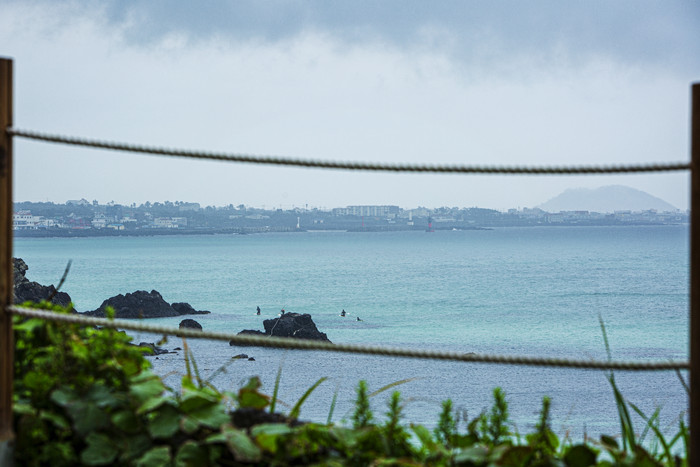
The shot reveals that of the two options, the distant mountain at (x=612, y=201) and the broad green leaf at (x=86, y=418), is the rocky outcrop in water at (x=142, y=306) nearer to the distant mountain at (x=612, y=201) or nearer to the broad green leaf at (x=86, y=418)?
the broad green leaf at (x=86, y=418)

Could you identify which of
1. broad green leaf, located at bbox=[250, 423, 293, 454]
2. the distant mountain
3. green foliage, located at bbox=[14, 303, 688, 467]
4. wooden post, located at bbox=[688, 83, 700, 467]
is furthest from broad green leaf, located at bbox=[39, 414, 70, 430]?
the distant mountain

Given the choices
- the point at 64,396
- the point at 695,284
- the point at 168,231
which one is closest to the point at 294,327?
the point at 64,396

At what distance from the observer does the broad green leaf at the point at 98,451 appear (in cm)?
136

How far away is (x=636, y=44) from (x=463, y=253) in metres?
58.9

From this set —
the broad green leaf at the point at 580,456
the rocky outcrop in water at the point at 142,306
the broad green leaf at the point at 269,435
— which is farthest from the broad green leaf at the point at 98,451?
the rocky outcrop in water at the point at 142,306

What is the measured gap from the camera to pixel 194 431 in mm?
1426

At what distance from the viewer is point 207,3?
13212 centimetres

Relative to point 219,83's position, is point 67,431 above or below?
below

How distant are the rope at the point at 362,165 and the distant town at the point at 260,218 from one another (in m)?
86.1

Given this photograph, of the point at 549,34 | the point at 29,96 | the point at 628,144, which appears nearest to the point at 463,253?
the point at 549,34

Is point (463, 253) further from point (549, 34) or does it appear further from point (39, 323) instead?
point (39, 323)

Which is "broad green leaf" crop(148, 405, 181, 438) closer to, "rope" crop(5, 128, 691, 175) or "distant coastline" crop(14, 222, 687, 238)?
"rope" crop(5, 128, 691, 175)

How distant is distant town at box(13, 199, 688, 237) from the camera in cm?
10184

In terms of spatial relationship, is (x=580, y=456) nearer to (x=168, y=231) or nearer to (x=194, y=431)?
(x=194, y=431)
